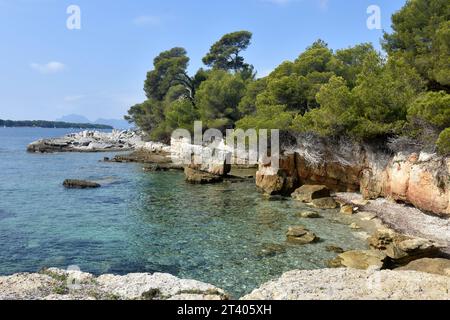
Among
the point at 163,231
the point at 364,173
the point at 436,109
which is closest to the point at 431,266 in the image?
the point at 436,109

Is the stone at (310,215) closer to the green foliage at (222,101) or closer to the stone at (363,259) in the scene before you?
the stone at (363,259)

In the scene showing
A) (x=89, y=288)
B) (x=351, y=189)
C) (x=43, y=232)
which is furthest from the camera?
(x=351, y=189)

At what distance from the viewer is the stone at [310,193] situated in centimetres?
2633

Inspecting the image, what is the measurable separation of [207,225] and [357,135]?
1228 cm

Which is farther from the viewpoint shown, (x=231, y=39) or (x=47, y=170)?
(x=231, y=39)

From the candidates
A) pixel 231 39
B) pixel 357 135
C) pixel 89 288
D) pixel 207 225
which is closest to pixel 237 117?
pixel 231 39

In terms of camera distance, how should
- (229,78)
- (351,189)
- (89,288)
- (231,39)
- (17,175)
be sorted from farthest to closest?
(231,39)
(229,78)
(17,175)
(351,189)
(89,288)

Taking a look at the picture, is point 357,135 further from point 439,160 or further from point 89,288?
point 89,288

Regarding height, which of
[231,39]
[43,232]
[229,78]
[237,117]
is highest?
[231,39]

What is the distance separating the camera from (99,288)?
35.3 feet

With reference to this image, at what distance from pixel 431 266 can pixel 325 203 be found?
462 inches

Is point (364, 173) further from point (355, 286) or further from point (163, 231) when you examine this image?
point (355, 286)

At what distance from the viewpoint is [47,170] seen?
43.9m

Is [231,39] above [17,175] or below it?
above
